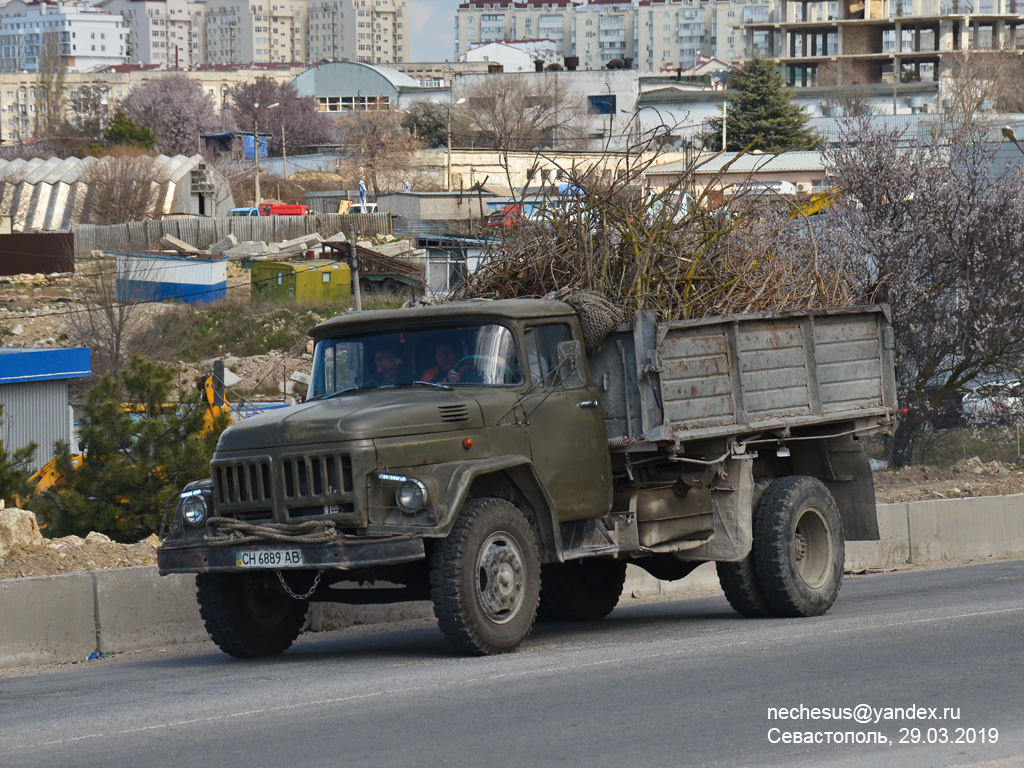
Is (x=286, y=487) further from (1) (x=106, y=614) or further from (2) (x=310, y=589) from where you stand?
(1) (x=106, y=614)

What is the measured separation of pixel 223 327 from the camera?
53.3 m

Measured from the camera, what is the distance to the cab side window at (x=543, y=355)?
9.68 m

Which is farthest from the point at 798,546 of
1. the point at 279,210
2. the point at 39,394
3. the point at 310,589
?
the point at 279,210

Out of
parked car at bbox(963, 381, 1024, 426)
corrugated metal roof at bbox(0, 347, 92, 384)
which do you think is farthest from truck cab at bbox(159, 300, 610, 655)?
corrugated metal roof at bbox(0, 347, 92, 384)

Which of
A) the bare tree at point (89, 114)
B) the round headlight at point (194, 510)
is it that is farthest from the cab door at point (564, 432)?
the bare tree at point (89, 114)

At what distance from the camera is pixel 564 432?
9.69 metres

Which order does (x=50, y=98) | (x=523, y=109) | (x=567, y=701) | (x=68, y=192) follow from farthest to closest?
(x=50, y=98), (x=523, y=109), (x=68, y=192), (x=567, y=701)

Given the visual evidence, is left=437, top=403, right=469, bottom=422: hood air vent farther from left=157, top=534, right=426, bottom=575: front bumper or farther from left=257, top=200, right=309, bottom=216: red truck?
left=257, top=200, right=309, bottom=216: red truck

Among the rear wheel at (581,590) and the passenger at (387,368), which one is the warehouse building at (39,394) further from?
the passenger at (387,368)

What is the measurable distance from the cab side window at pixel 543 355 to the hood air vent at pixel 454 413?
0.78 meters

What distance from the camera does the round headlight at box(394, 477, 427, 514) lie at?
8453 mm

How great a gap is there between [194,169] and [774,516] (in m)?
78.5

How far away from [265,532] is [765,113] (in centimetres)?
7952

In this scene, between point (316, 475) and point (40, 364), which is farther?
point (40, 364)
